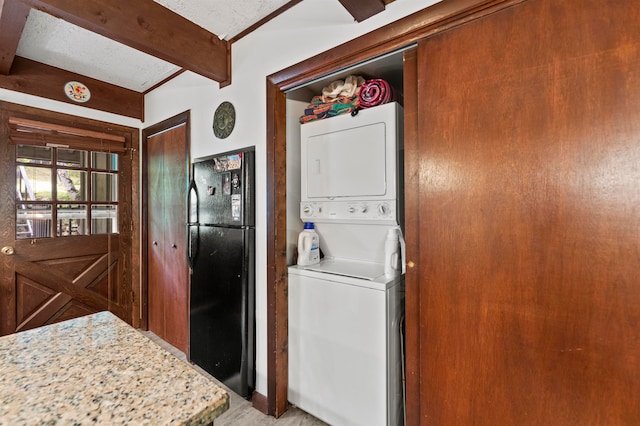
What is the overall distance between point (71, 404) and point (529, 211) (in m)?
1.39

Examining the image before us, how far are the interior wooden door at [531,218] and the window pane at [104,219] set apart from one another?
117 inches

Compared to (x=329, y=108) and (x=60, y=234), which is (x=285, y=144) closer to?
(x=329, y=108)

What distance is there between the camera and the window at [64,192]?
7.78 ft

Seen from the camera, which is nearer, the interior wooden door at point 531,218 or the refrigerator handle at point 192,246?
the interior wooden door at point 531,218

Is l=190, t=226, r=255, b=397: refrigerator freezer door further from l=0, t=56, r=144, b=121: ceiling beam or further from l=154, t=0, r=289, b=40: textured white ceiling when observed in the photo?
l=0, t=56, r=144, b=121: ceiling beam

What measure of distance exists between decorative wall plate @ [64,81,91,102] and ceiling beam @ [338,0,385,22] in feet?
8.67

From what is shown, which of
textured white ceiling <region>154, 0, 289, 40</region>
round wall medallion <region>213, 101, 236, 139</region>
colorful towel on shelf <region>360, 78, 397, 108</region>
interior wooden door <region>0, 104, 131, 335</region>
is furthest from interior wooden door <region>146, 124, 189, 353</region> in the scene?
colorful towel on shelf <region>360, 78, 397, 108</region>

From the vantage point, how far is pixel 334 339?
160cm

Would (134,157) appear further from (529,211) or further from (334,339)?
(529,211)

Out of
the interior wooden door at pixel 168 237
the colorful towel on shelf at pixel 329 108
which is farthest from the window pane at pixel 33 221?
the colorful towel on shelf at pixel 329 108

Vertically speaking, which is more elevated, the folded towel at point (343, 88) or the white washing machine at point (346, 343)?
the folded towel at point (343, 88)

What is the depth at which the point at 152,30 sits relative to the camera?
164 cm

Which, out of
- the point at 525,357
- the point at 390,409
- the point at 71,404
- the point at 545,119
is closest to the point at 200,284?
the point at 390,409

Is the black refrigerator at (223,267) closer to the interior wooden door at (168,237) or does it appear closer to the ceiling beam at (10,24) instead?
the interior wooden door at (168,237)
